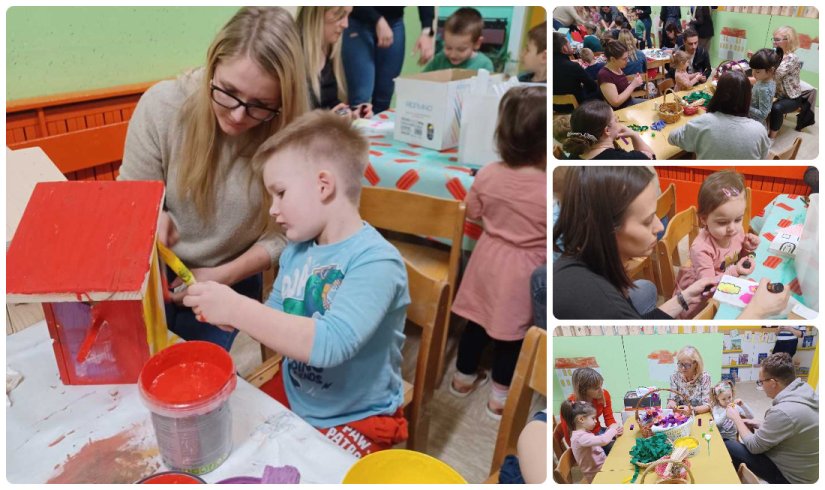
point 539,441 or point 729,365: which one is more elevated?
point 729,365

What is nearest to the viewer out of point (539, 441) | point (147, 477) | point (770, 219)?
point (770, 219)

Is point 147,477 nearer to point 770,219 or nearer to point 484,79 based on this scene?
point 770,219

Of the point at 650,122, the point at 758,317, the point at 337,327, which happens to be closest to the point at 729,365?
the point at 758,317

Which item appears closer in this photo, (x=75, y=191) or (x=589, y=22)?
(x=589, y=22)

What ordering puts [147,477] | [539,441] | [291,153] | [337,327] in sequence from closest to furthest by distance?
[147,477], [539,441], [337,327], [291,153]

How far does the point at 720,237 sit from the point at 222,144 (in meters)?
0.97

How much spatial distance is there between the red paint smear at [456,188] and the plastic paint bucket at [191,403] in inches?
45.7

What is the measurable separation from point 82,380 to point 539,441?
0.65 metres

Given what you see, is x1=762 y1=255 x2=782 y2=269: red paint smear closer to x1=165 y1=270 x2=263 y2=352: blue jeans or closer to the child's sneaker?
x1=165 y1=270 x2=263 y2=352: blue jeans

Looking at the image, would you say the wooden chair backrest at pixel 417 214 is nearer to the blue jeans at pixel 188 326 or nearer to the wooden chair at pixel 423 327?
the wooden chair at pixel 423 327

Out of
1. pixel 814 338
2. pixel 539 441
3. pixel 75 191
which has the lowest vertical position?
pixel 539 441

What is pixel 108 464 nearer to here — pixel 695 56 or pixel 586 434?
pixel 586 434

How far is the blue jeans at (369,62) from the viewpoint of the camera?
2.64 meters

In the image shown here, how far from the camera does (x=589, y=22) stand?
1.91 feet
